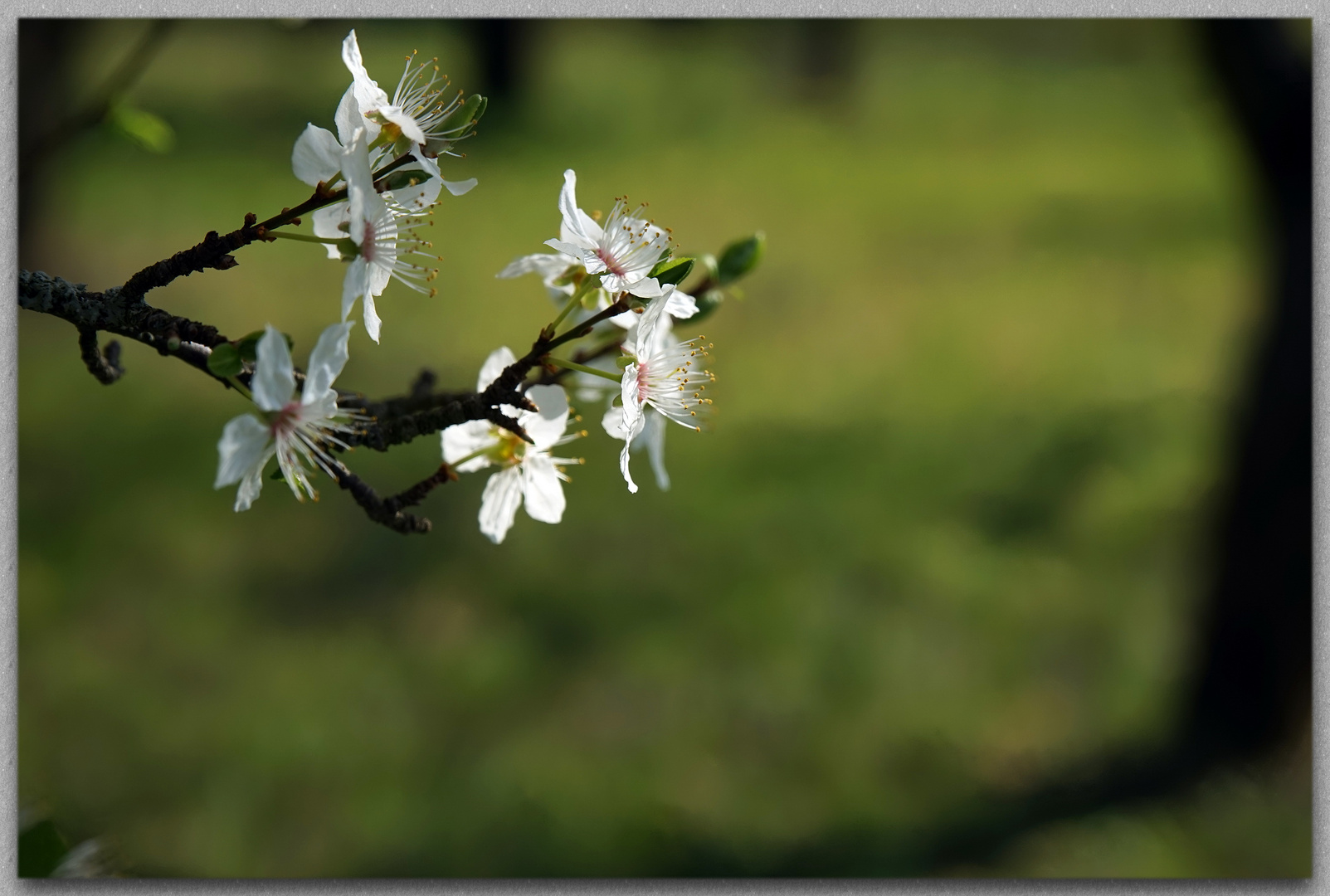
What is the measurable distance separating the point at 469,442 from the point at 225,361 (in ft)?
0.72

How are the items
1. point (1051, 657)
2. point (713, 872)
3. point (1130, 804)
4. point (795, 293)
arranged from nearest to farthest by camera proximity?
point (713, 872)
point (1130, 804)
point (1051, 657)
point (795, 293)

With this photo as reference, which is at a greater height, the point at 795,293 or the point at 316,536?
the point at 316,536

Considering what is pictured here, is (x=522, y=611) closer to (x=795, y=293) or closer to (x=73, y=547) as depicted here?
(x=73, y=547)

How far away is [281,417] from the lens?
56 centimetres

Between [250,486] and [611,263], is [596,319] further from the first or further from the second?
[250,486]

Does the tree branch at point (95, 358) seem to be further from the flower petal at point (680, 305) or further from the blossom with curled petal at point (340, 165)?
the flower petal at point (680, 305)

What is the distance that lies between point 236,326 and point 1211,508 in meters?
2.33

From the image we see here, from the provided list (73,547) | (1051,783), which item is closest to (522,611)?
(73,547)

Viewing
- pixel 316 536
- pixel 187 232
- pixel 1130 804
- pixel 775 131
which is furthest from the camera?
pixel 775 131

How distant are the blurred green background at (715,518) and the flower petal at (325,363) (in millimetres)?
787

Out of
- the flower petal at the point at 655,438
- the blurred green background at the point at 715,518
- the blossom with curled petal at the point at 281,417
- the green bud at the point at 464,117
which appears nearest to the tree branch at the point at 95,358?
the blossom with curled petal at the point at 281,417

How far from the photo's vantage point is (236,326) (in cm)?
274

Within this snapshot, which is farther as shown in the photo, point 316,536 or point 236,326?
point 236,326

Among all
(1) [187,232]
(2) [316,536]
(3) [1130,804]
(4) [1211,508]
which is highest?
(1) [187,232]
